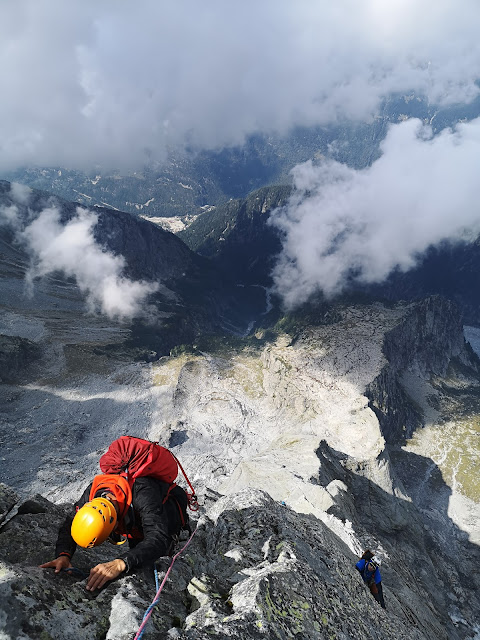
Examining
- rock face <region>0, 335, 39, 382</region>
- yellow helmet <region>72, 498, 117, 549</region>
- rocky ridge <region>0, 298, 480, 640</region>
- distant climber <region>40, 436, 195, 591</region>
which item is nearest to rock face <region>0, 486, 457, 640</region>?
rocky ridge <region>0, 298, 480, 640</region>

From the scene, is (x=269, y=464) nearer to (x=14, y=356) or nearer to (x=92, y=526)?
(x=92, y=526)

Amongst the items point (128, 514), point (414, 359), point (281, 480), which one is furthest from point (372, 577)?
point (414, 359)

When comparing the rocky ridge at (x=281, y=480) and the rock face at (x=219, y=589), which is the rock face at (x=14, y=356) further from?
the rock face at (x=219, y=589)

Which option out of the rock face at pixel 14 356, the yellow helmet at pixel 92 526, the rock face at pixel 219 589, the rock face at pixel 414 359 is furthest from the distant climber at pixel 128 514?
the rock face at pixel 14 356

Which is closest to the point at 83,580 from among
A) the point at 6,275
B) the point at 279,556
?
the point at 279,556

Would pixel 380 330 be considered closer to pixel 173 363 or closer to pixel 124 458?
pixel 173 363

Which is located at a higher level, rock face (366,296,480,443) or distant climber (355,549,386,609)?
rock face (366,296,480,443)

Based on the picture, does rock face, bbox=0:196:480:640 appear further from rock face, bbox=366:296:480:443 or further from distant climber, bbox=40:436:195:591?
rock face, bbox=366:296:480:443
